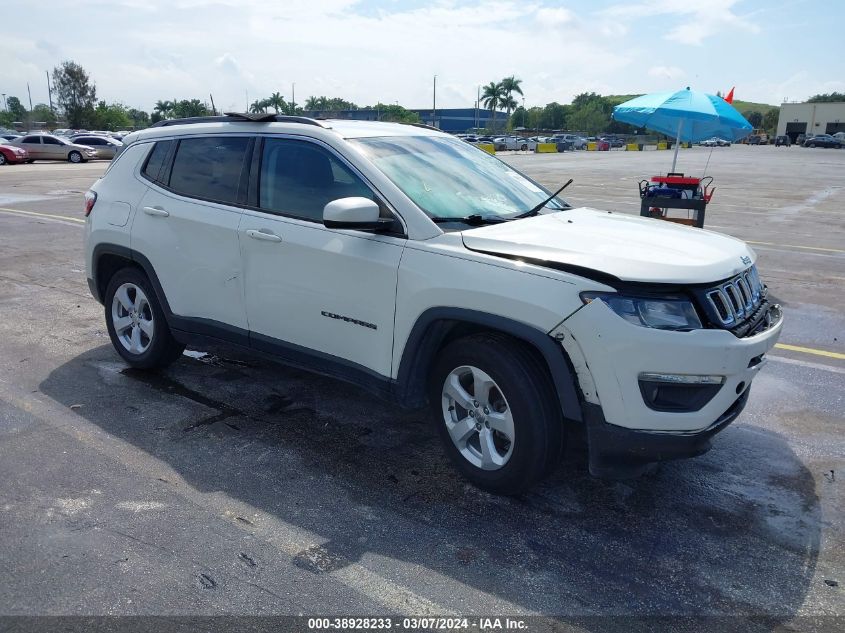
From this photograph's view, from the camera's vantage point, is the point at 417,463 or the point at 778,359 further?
the point at 778,359

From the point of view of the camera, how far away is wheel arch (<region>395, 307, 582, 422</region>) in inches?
125

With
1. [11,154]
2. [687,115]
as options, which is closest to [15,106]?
[11,154]

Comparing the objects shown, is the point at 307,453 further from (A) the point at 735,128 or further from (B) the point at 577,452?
(A) the point at 735,128

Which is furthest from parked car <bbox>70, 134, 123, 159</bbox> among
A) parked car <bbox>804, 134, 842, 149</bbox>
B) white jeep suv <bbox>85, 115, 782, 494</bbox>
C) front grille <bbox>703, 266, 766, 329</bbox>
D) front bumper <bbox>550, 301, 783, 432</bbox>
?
parked car <bbox>804, 134, 842, 149</bbox>

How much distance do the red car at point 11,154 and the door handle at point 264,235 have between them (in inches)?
1354

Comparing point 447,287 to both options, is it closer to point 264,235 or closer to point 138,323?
point 264,235

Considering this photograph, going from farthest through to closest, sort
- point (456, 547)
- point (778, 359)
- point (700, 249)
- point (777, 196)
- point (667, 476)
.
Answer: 1. point (777, 196)
2. point (778, 359)
3. point (667, 476)
4. point (700, 249)
5. point (456, 547)

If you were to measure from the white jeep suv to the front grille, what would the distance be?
0.01 m

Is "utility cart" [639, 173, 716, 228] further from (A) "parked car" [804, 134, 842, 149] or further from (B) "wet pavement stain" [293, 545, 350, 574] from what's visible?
(A) "parked car" [804, 134, 842, 149]

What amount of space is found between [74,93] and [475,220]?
275ft

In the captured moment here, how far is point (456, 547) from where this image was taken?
3189mm

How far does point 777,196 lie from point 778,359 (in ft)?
57.1

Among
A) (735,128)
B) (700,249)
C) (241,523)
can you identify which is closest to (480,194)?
(700,249)

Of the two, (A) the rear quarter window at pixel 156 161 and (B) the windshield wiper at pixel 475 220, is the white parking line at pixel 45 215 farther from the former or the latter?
(B) the windshield wiper at pixel 475 220
